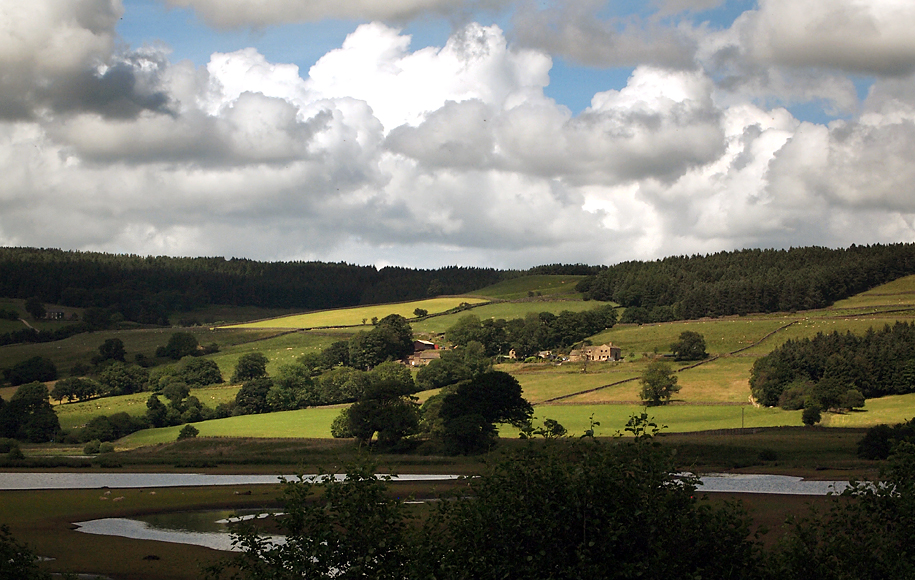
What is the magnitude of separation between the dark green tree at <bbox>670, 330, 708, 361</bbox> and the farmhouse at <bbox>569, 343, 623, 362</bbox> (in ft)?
36.7

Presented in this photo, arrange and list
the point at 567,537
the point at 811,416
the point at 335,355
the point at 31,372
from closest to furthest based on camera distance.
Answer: the point at 567,537 → the point at 811,416 → the point at 31,372 → the point at 335,355

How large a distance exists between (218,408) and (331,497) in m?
111

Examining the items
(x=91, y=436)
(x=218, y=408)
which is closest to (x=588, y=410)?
(x=218, y=408)

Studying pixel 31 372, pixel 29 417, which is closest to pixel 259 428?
pixel 29 417

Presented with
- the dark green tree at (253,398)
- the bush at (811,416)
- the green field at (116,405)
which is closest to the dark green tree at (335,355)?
the green field at (116,405)

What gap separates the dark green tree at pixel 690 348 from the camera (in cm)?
14288

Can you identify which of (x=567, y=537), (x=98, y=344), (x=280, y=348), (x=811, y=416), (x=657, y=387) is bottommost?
(x=811, y=416)

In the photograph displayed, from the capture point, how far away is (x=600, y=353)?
153125 millimetres

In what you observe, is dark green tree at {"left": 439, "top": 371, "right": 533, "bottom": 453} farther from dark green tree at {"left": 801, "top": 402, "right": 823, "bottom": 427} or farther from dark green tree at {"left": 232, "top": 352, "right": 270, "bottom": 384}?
dark green tree at {"left": 232, "top": 352, "right": 270, "bottom": 384}

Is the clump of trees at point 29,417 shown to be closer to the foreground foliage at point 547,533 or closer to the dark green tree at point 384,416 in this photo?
the dark green tree at point 384,416

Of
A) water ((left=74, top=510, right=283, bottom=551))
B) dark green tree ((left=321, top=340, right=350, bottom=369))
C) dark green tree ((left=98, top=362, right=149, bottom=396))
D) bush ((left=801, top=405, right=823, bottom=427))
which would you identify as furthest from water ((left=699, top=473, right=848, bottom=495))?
dark green tree ((left=98, top=362, right=149, bottom=396))

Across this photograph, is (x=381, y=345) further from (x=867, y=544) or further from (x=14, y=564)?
(x=867, y=544)

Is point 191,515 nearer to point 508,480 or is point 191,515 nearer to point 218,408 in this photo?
point 508,480

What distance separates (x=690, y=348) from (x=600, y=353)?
17.4 meters
